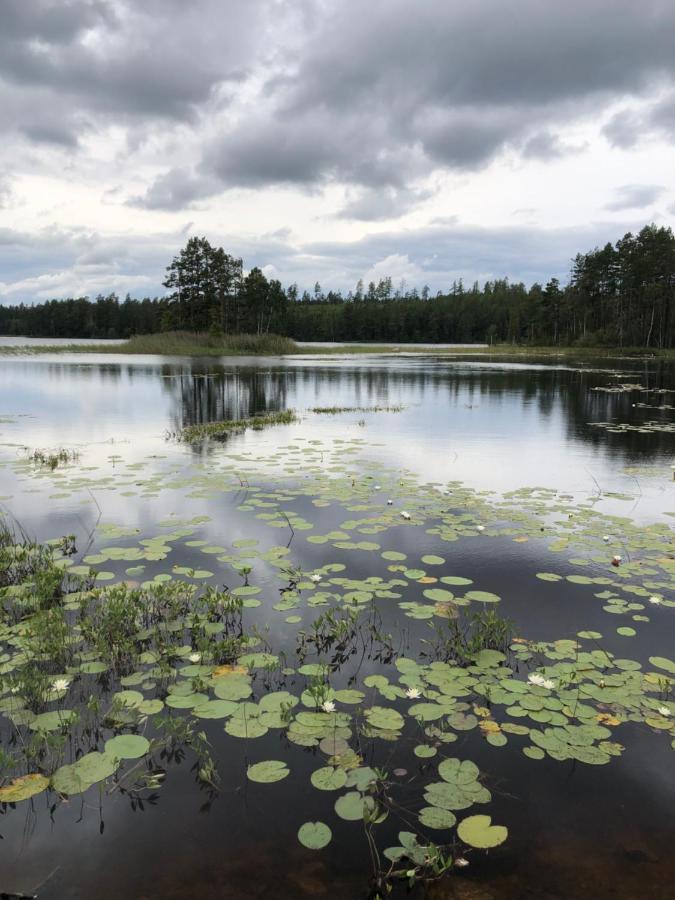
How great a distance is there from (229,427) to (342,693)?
47.1 feet

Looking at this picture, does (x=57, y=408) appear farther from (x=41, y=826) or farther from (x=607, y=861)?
(x=607, y=861)

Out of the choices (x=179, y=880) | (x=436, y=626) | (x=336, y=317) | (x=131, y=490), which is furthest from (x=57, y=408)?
(x=336, y=317)

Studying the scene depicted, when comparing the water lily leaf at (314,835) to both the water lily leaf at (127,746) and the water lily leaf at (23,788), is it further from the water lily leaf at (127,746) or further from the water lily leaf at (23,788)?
the water lily leaf at (23,788)

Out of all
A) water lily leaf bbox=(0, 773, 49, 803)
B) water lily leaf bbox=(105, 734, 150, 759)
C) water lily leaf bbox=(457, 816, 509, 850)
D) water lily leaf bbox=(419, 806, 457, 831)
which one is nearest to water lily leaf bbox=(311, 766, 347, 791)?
water lily leaf bbox=(419, 806, 457, 831)

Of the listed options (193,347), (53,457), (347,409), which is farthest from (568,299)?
(53,457)

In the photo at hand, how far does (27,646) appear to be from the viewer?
4.82 m

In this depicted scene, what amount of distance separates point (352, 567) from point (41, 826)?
4.15 m

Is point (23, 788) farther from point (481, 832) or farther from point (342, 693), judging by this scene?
point (481, 832)

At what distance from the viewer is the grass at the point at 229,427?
640 inches

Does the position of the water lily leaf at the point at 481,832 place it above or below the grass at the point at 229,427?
below

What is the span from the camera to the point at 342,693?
14.4ft

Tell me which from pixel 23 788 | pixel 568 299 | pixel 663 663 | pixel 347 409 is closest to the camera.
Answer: pixel 23 788

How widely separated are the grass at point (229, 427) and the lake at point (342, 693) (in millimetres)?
5679

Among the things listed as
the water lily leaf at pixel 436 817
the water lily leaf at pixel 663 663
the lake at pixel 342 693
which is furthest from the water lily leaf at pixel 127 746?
the water lily leaf at pixel 663 663
